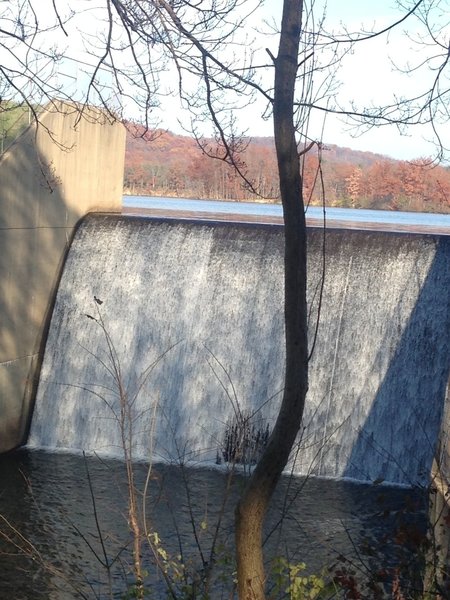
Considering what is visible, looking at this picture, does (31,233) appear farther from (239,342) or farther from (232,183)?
(232,183)

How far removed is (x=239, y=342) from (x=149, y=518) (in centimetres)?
331

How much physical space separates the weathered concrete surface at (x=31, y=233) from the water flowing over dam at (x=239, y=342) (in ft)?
0.67

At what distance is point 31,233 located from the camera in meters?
10.4

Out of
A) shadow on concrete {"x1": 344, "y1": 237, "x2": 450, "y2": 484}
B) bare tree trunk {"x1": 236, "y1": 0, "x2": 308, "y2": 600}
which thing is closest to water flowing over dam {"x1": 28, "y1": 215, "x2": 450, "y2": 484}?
shadow on concrete {"x1": 344, "y1": 237, "x2": 450, "y2": 484}

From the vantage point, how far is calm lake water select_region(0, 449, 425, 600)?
6.48 meters

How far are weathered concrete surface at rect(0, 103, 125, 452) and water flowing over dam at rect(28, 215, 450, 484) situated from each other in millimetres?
205

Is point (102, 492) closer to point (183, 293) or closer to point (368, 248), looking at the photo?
point (183, 293)

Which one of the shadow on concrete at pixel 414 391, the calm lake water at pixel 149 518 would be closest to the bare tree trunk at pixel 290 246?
the calm lake water at pixel 149 518

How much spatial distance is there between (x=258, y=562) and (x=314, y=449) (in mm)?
5990

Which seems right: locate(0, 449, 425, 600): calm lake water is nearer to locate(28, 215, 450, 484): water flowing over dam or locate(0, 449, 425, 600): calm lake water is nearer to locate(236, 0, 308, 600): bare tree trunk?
locate(28, 215, 450, 484): water flowing over dam

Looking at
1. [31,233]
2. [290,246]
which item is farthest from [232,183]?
[290,246]

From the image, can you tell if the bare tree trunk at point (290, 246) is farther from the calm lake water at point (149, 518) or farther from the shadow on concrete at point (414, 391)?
the shadow on concrete at point (414, 391)

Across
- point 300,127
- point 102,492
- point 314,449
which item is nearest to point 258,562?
A: point 300,127

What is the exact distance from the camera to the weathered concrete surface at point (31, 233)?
10062mm
